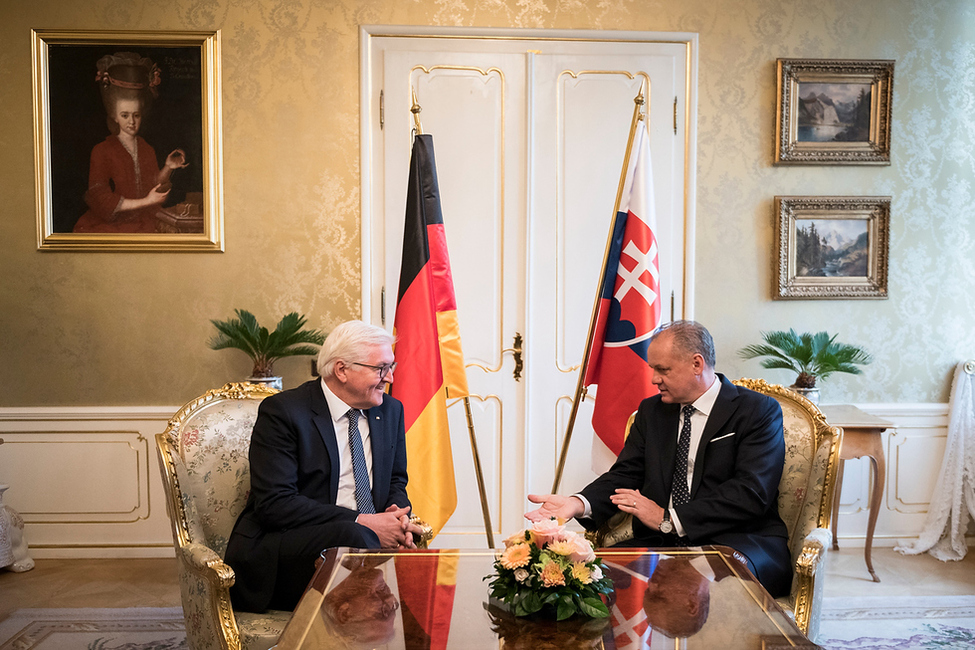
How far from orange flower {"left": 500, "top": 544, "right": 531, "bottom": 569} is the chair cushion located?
1.39 m

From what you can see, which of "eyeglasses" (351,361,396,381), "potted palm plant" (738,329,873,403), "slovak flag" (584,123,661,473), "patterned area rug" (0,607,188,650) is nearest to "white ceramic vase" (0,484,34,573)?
Result: "patterned area rug" (0,607,188,650)

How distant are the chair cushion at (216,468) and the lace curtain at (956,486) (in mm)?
3917

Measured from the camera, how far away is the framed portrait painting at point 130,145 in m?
4.35

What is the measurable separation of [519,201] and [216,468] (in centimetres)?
240

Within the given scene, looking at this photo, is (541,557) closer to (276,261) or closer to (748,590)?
(748,590)

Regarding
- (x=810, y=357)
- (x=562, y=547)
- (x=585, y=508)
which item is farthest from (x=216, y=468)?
(x=810, y=357)

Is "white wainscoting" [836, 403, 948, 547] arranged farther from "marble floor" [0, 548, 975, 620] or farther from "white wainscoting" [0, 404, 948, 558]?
"white wainscoting" [0, 404, 948, 558]

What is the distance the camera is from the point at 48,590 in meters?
3.93

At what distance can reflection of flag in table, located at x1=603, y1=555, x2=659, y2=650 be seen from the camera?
5.47 feet

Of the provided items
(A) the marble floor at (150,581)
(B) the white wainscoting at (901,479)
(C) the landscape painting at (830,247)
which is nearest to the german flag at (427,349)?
(A) the marble floor at (150,581)

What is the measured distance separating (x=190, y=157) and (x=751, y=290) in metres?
3.42

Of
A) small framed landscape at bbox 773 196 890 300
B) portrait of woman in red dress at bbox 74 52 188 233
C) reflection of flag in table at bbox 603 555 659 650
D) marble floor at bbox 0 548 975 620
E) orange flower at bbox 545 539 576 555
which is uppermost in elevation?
portrait of woman in red dress at bbox 74 52 188 233

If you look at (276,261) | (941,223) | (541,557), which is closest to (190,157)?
(276,261)

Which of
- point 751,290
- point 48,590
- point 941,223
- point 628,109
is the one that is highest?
point 628,109
